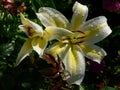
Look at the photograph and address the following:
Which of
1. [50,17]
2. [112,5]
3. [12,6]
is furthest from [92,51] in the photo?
[112,5]

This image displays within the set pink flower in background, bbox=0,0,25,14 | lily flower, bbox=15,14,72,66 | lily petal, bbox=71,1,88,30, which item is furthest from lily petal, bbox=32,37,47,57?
pink flower in background, bbox=0,0,25,14

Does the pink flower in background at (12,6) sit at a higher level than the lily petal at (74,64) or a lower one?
lower

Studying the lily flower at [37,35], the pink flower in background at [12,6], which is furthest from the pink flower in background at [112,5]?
the lily flower at [37,35]

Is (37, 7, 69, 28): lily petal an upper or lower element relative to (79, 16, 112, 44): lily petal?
upper

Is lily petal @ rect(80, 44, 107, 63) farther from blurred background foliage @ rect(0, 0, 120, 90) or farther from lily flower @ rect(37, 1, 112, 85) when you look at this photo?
blurred background foliage @ rect(0, 0, 120, 90)

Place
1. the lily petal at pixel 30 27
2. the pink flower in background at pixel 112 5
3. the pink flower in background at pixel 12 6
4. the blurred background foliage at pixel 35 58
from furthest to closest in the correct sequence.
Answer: the pink flower in background at pixel 112 5 → the pink flower in background at pixel 12 6 → the blurred background foliage at pixel 35 58 → the lily petal at pixel 30 27

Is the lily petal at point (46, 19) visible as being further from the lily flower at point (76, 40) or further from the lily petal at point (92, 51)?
the lily petal at point (92, 51)

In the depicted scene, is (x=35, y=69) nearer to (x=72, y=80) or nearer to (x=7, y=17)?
(x=72, y=80)

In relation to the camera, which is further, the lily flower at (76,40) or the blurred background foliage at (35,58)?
the blurred background foliage at (35,58)
